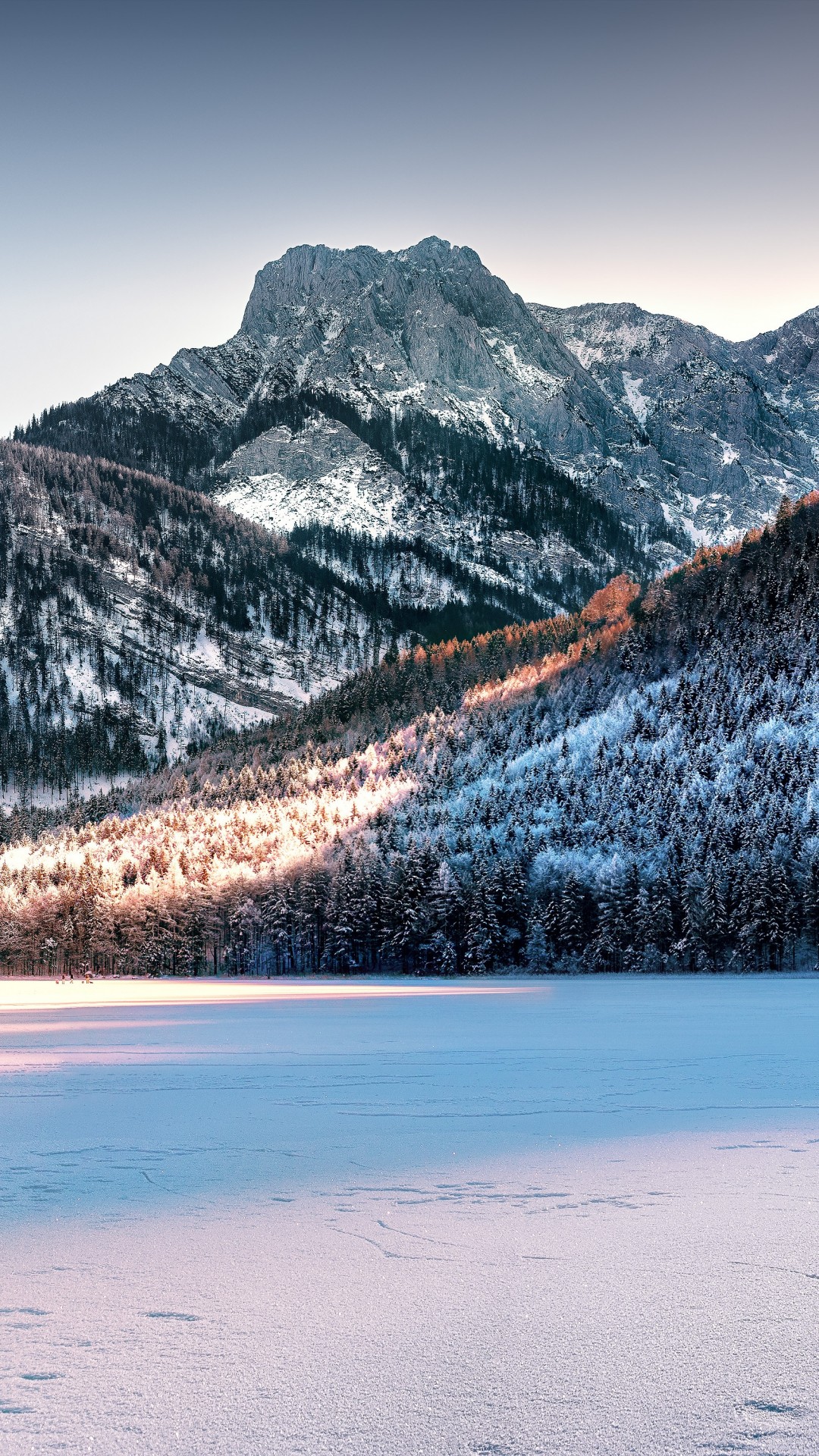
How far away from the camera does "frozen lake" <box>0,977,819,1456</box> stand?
315 inches

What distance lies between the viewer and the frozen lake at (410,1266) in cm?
801

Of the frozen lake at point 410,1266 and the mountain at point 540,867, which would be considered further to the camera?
the mountain at point 540,867

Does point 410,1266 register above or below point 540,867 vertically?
above

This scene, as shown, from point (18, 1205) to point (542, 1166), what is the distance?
771 cm

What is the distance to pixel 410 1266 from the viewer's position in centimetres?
1166

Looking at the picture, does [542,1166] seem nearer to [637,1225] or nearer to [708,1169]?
[708,1169]

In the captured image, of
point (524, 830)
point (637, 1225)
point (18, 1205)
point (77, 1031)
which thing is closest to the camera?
point (637, 1225)

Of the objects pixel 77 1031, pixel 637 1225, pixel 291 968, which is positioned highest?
pixel 637 1225

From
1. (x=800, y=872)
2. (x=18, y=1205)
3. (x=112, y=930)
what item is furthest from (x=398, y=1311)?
(x=112, y=930)

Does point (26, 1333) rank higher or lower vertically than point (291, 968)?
higher

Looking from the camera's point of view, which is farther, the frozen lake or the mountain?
the mountain

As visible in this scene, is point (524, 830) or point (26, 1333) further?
point (524, 830)

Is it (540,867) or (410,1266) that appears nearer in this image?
(410,1266)

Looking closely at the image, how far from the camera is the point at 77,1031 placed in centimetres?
4700
